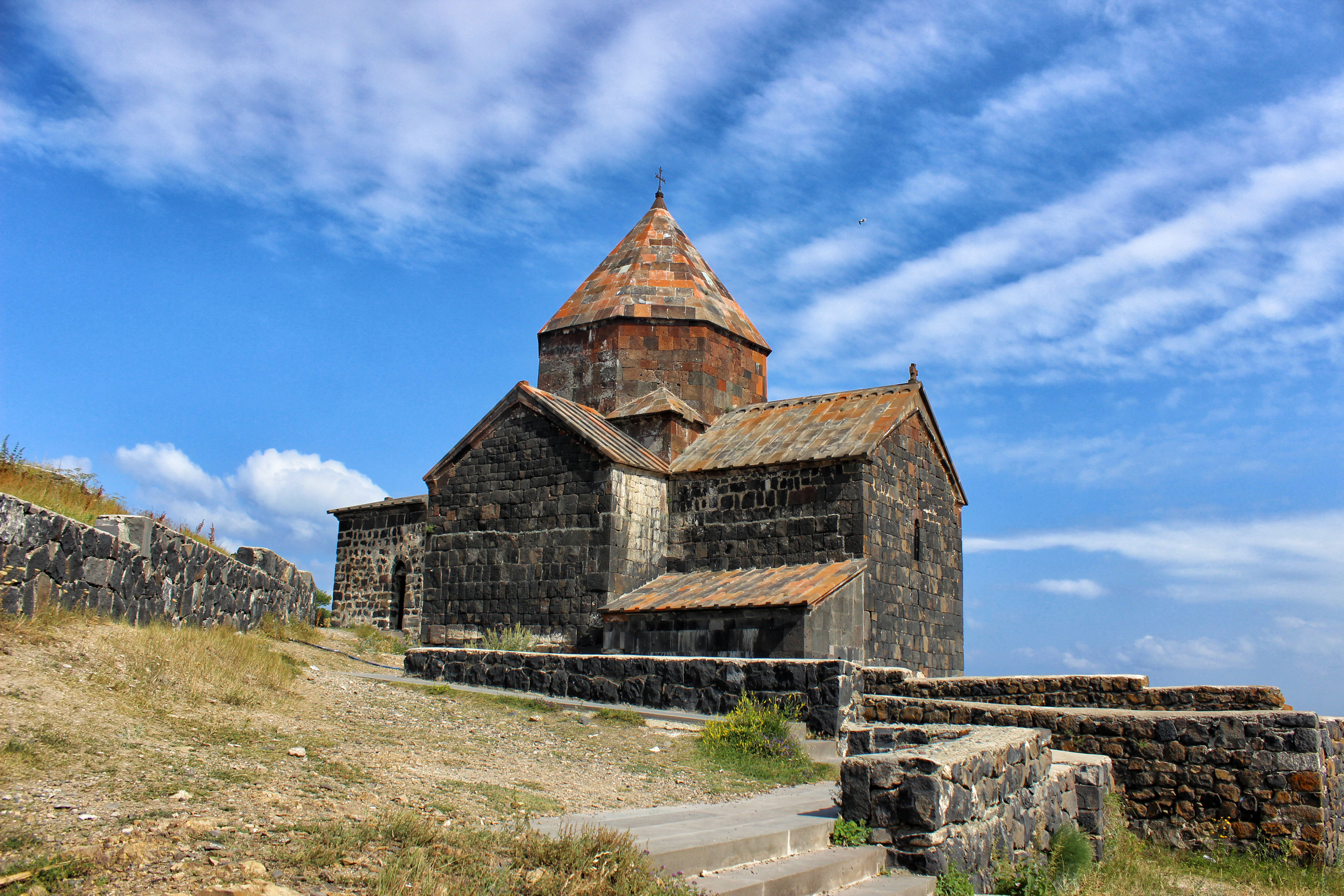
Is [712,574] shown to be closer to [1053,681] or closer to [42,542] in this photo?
[1053,681]

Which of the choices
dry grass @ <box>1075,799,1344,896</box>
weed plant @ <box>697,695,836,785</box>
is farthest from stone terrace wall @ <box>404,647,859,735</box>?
dry grass @ <box>1075,799,1344,896</box>

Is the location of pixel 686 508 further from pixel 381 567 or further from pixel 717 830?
pixel 717 830

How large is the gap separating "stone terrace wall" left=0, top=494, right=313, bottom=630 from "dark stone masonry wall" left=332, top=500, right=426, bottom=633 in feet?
24.4

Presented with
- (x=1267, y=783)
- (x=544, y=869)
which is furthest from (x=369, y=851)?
(x=1267, y=783)

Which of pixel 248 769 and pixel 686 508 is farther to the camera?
pixel 686 508

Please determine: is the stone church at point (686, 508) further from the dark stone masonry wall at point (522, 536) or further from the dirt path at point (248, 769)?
the dirt path at point (248, 769)

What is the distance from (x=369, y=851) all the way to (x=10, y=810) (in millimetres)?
1453

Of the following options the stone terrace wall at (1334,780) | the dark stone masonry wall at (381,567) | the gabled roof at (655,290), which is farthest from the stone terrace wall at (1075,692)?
the dark stone masonry wall at (381,567)

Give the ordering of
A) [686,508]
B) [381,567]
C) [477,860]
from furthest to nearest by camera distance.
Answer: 1. [381,567]
2. [686,508]
3. [477,860]

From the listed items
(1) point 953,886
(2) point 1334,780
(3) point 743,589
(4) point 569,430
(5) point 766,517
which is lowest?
(1) point 953,886

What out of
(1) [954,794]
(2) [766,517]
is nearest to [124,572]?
(1) [954,794]

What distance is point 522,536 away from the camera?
48.9ft

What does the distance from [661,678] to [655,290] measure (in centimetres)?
961

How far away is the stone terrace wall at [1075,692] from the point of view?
920 centimetres
